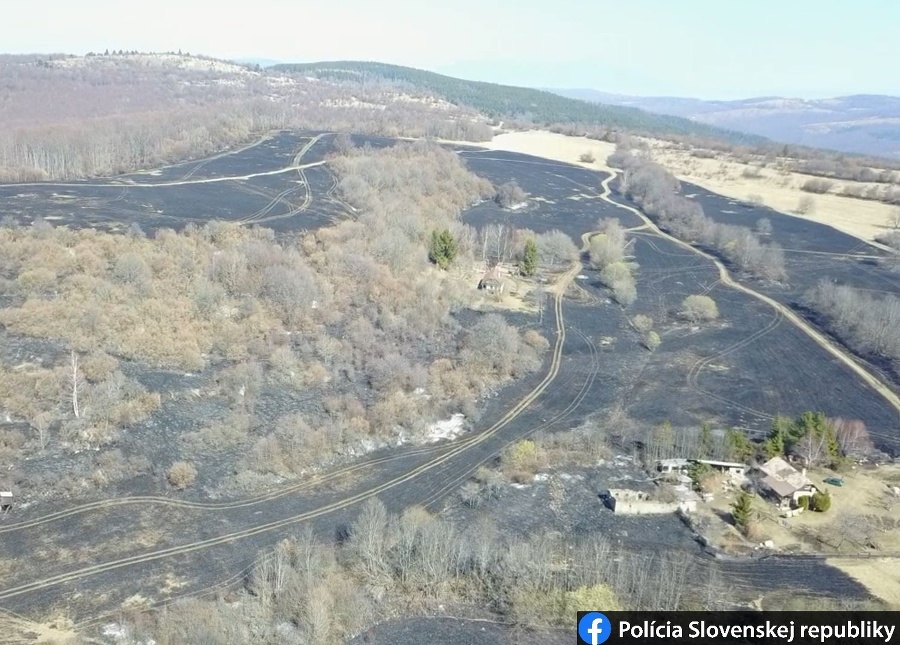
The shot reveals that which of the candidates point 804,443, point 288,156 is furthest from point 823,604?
point 288,156

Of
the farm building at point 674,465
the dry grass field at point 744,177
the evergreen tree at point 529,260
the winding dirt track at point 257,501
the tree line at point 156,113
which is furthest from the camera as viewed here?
the dry grass field at point 744,177

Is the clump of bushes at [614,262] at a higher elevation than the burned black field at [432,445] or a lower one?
higher

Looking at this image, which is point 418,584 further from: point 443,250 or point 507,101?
point 507,101

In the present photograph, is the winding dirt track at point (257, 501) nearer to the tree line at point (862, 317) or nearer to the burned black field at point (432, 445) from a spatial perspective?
the burned black field at point (432, 445)

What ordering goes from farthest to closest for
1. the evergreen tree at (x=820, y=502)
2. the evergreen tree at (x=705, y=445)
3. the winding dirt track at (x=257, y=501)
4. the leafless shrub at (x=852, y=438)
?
the leafless shrub at (x=852, y=438) < the evergreen tree at (x=705, y=445) < the evergreen tree at (x=820, y=502) < the winding dirt track at (x=257, y=501)

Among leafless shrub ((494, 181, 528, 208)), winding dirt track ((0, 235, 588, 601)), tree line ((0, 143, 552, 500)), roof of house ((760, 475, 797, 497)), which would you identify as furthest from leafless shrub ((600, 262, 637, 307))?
roof of house ((760, 475, 797, 497))

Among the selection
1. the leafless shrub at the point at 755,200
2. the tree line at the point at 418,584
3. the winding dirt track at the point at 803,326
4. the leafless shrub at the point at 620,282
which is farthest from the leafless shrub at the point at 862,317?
the leafless shrub at the point at 755,200

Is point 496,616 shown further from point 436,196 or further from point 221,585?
point 436,196
